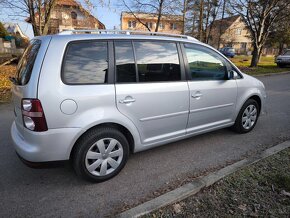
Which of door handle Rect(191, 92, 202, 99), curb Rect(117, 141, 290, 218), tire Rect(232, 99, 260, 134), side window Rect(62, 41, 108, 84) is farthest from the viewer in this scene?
tire Rect(232, 99, 260, 134)

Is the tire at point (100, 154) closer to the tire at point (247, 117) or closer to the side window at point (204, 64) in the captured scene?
the side window at point (204, 64)

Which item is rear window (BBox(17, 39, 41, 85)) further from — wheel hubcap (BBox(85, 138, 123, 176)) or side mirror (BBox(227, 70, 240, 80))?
side mirror (BBox(227, 70, 240, 80))

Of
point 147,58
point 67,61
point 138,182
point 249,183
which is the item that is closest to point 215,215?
point 249,183

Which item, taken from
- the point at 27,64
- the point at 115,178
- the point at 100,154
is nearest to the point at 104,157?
the point at 100,154

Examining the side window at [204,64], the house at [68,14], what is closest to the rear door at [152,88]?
the side window at [204,64]

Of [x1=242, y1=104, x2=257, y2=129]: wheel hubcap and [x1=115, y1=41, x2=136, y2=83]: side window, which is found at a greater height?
Answer: [x1=115, y1=41, x2=136, y2=83]: side window

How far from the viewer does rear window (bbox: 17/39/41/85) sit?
2.42 meters

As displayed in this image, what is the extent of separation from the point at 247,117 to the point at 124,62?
2.82 metres

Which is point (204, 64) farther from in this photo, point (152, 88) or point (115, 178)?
point (115, 178)

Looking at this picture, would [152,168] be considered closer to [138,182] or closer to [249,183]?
[138,182]

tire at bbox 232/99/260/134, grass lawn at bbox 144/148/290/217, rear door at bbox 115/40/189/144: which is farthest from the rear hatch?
tire at bbox 232/99/260/134

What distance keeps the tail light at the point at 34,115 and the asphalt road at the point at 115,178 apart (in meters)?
0.83

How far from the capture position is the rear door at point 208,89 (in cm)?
333

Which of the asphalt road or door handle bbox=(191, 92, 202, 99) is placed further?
door handle bbox=(191, 92, 202, 99)
